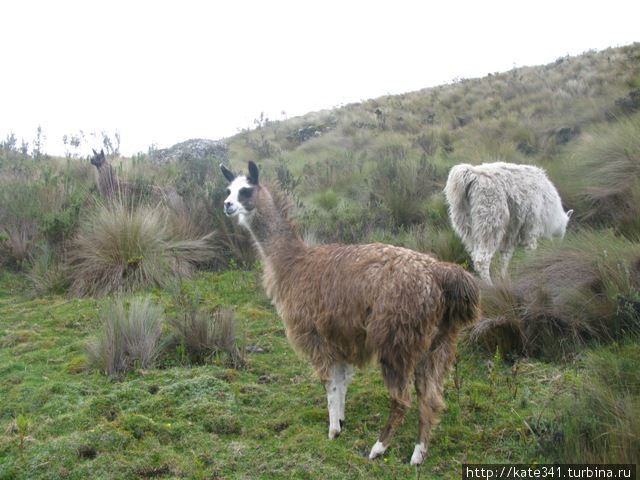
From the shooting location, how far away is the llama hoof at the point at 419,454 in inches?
162

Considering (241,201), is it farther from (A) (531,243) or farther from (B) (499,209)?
(A) (531,243)

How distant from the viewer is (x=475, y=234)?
8031mm

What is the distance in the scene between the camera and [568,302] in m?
5.66

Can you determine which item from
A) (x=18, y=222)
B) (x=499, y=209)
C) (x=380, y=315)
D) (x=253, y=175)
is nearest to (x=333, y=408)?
(x=380, y=315)

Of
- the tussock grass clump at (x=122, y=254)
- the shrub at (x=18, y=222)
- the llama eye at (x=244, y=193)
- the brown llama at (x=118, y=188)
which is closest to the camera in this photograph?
the llama eye at (x=244, y=193)

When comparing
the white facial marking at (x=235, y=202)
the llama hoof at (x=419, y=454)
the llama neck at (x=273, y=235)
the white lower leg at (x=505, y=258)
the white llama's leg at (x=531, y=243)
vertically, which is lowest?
the llama hoof at (x=419, y=454)

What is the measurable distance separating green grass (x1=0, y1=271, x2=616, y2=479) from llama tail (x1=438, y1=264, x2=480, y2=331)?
82 centimetres

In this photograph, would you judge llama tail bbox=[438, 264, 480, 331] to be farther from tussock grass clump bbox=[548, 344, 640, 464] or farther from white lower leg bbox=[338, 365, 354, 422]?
white lower leg bbox=[338, 365, 354, 422]

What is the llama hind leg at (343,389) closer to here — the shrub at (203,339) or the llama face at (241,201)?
the shrub at (203,339)

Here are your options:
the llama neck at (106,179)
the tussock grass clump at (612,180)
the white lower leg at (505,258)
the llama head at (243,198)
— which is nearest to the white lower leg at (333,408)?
the llama head at (243,198)

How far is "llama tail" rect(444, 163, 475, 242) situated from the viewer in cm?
807

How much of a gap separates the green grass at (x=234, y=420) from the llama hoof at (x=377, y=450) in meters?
0.07

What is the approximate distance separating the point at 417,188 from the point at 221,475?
837 centimetres

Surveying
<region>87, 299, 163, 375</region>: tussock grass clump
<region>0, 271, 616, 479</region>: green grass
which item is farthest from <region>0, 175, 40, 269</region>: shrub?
<region>87, 299, 163, 375</region>: tussock grass clump
